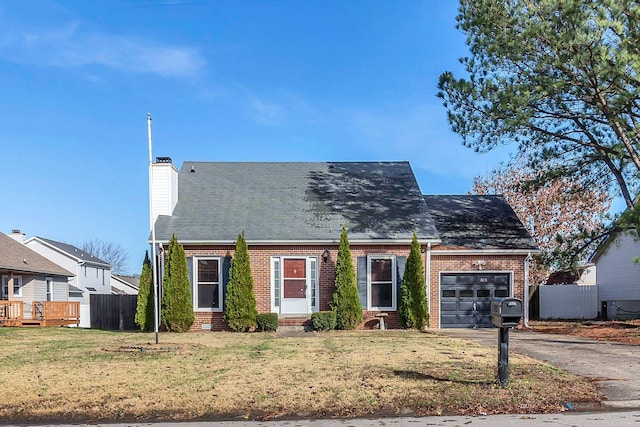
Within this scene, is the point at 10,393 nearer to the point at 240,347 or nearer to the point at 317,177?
the point at 240,347

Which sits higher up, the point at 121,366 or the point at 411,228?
the point at 411,228

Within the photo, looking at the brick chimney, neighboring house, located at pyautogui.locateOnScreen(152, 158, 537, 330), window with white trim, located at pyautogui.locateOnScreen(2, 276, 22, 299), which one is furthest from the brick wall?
window with white trim, located at pyautogui.locateOnScreen(2, 276, 22, 299)

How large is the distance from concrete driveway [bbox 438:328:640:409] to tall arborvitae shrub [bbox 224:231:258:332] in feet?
19.9

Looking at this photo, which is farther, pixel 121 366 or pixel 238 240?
pixel 238 240

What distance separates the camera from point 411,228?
17.5 metres

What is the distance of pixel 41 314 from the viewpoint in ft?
74.6

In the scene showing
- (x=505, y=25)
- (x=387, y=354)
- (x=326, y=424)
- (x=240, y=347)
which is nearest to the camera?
(x=326, y=424)

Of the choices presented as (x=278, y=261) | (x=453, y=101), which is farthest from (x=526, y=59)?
(x=278, y=261)

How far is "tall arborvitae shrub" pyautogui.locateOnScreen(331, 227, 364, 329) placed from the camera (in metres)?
16.4

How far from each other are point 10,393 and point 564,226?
3114cm

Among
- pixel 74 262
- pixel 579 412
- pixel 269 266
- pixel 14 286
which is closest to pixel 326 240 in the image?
pixel 269 266

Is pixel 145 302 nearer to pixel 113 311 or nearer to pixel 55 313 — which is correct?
pixel 113 311

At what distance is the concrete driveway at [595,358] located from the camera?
696 centimetres

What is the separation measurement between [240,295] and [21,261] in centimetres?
1530
